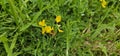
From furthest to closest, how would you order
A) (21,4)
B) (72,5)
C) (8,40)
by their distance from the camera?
(72,5), (21,4), (8,40)

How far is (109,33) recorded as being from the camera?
6.93 feet

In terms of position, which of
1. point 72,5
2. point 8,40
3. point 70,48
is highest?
point 72,5

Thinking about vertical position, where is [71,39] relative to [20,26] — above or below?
below

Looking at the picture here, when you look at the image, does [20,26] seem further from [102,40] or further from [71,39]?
[102,40]

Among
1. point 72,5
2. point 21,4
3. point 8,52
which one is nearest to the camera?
point 8,52

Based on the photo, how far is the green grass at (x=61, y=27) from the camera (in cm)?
188

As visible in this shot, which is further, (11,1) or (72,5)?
(72,5)

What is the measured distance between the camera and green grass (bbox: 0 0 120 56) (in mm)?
1882

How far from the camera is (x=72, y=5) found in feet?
6.91

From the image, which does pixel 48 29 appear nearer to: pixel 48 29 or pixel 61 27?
pixel 48 29

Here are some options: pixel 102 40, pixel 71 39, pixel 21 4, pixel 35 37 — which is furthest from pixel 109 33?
pixel 21 4

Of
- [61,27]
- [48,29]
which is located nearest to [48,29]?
[48,29]

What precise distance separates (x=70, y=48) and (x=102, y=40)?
28cm

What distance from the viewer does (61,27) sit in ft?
6.57
